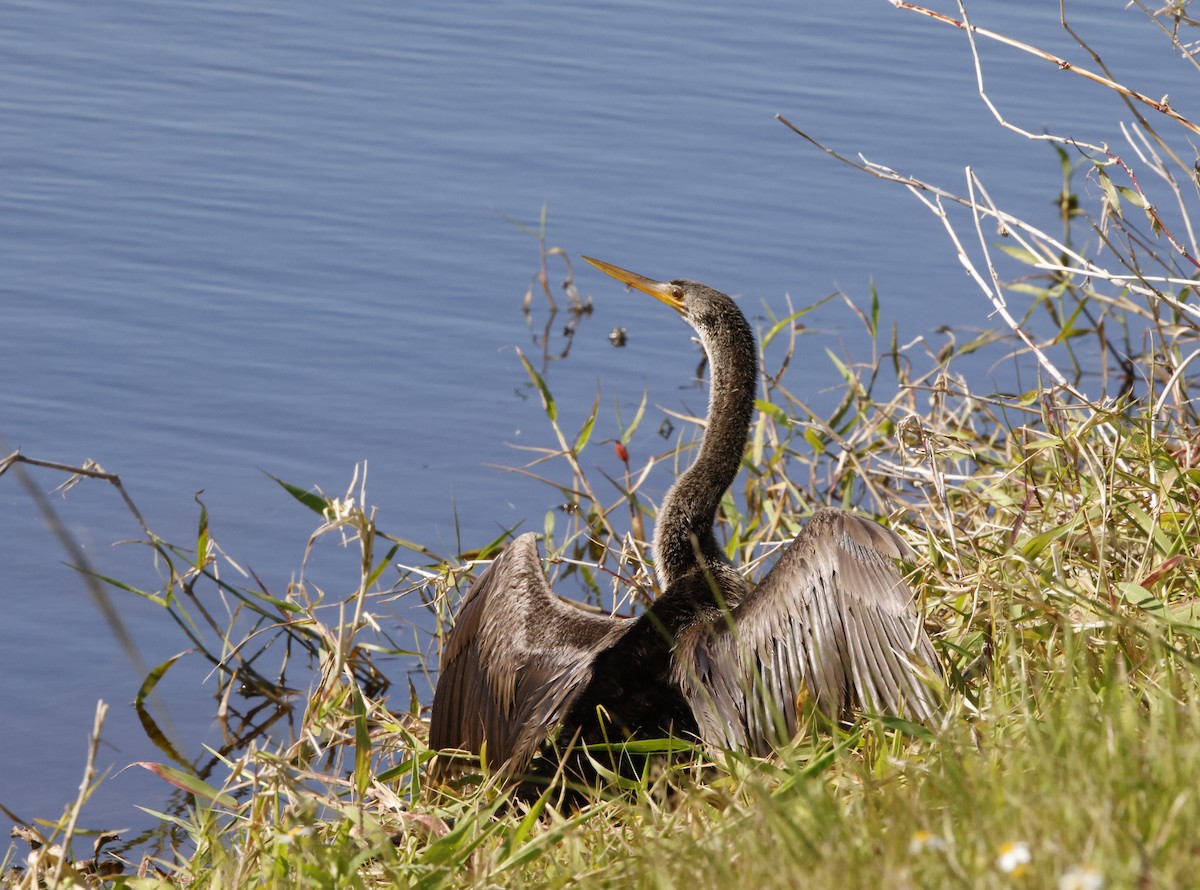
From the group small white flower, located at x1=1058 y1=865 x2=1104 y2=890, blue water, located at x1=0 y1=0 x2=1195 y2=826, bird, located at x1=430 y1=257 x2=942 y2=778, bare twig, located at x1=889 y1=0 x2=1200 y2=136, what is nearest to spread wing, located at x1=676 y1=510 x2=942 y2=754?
bird, located at x1=430 y1=257 x2=942 y2=778

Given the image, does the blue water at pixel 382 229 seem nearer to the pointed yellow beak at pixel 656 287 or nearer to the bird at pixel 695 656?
the bird at pixel 695 656

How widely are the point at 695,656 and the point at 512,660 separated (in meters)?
0.55

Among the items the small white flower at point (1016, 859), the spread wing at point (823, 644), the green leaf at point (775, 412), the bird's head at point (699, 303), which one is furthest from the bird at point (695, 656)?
the small white flower at point (1016, 859)

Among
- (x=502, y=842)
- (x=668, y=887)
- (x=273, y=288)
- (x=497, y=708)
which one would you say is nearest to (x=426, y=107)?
(x=273, y=288)

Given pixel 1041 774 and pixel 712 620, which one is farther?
pixel 712 620

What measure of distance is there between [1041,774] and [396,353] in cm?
520

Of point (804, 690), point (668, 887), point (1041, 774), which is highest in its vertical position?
point (1041, 774)

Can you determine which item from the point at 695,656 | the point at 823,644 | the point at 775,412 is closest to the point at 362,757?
the point at 695,656

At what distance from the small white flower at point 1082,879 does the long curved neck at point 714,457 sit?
7.72 feet

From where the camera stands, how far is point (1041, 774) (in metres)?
1.97

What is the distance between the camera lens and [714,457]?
4.06 m

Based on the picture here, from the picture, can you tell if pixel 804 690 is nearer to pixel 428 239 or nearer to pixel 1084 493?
pixel 1084 493

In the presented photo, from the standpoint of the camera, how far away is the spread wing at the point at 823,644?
10.1ft

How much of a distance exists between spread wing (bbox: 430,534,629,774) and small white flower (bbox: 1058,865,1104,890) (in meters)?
1.81
